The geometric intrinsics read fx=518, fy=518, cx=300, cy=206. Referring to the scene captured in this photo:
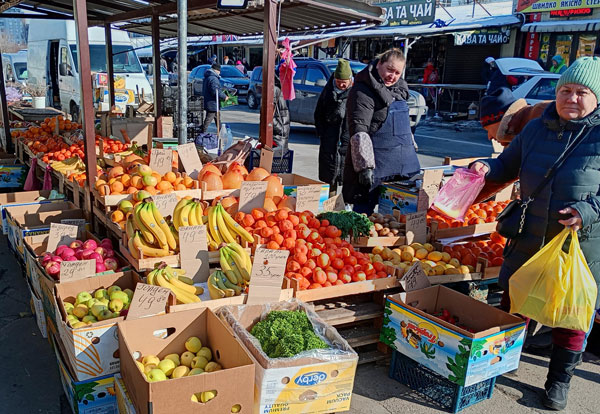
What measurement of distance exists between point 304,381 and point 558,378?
1663mm

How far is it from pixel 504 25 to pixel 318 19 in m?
14.1

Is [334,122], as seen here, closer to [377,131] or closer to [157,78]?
[377,131]

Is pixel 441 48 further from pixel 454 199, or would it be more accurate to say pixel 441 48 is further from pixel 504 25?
pixel 454 199

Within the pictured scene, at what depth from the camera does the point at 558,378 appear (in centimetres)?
311

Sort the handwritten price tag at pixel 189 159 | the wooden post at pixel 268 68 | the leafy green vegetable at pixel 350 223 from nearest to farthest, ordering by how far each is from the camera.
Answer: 1. the leafy green vegetable at pixel 350 223
2. the handwritten price tag at pixel 189 159
3. the wooden post at pixel 268 68

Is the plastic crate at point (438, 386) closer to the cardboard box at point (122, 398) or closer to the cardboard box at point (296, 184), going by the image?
the cardboard box at point (122, 398)

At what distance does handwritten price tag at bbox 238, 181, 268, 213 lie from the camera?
13.5 ft

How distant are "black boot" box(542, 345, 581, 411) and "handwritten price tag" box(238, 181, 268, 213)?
2316 mm

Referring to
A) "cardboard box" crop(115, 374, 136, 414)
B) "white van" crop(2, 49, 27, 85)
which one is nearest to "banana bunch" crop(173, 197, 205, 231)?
"cardboard box" crop(115, 374, 136, 414)

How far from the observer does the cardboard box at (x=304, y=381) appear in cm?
246

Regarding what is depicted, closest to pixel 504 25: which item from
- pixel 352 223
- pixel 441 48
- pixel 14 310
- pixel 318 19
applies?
pixel 441 48

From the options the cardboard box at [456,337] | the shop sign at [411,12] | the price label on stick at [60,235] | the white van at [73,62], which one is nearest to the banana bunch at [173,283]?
the price label on stick at [60,235]

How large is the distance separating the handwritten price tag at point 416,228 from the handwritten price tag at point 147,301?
2.08 metres

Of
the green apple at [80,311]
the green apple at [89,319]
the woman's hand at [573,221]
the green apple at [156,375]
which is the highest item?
the woman's hand at [573,221]
